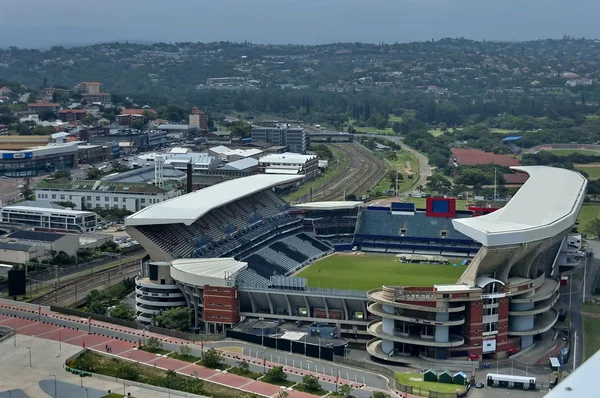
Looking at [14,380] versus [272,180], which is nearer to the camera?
[14,380]

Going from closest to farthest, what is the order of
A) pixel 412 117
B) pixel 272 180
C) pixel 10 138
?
pixel 272 180 → pixel 10 138 → pixel 412 117

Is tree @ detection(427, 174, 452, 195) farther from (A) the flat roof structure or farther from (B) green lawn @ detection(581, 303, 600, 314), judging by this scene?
(A) the flat roof structure

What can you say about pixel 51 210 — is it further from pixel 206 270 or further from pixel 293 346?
pixel 293 346

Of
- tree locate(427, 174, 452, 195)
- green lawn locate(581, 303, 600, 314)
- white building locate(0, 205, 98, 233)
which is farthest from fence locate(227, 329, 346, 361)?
tree locate(427, 174, 452, 195)

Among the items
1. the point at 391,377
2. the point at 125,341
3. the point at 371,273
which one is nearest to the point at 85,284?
the point at 125,341

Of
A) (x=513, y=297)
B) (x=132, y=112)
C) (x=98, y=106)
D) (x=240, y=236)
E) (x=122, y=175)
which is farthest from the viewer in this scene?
(x=98, y=106)

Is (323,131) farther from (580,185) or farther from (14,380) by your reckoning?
(14,380)

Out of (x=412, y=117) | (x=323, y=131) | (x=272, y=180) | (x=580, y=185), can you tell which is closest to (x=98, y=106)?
(x=323, y=131)
